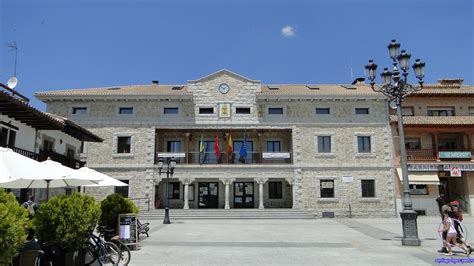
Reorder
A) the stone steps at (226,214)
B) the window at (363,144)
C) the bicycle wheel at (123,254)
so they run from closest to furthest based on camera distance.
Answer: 1. the bicycle wheel at (123,254)
2. the stone steps at (226,214)
3. the window at (363,144)

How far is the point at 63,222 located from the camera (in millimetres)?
7219

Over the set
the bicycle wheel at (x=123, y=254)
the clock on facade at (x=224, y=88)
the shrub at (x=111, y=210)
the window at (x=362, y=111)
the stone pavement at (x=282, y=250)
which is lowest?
the stone pavement at (x=282, y=250)

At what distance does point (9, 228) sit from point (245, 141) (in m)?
24.2

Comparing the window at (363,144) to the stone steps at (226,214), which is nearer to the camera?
the stone steps at (226,214)

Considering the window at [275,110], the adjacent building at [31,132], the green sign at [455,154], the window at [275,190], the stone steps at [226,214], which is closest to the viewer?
the adjacent building at [31,132]

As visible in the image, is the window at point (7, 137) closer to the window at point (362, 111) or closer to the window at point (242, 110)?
the window at point (242, 110)

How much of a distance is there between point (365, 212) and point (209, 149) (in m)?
12.7

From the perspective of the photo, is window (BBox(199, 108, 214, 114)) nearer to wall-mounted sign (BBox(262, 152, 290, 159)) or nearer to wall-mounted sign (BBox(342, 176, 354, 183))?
wall-mounted sign (BBox(262, 152, 290, 159))

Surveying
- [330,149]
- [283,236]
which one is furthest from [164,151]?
[283,236]

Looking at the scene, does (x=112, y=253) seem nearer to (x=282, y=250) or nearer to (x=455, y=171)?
(x=282, y=250)

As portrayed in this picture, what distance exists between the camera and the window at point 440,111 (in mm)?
29000

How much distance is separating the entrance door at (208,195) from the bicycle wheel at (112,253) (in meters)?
21.1

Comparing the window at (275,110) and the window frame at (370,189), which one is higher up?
the window at (275,110)

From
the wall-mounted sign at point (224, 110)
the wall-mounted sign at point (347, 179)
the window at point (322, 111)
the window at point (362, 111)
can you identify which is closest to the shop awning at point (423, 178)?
the wall-mounted sign at point (347, 179)
